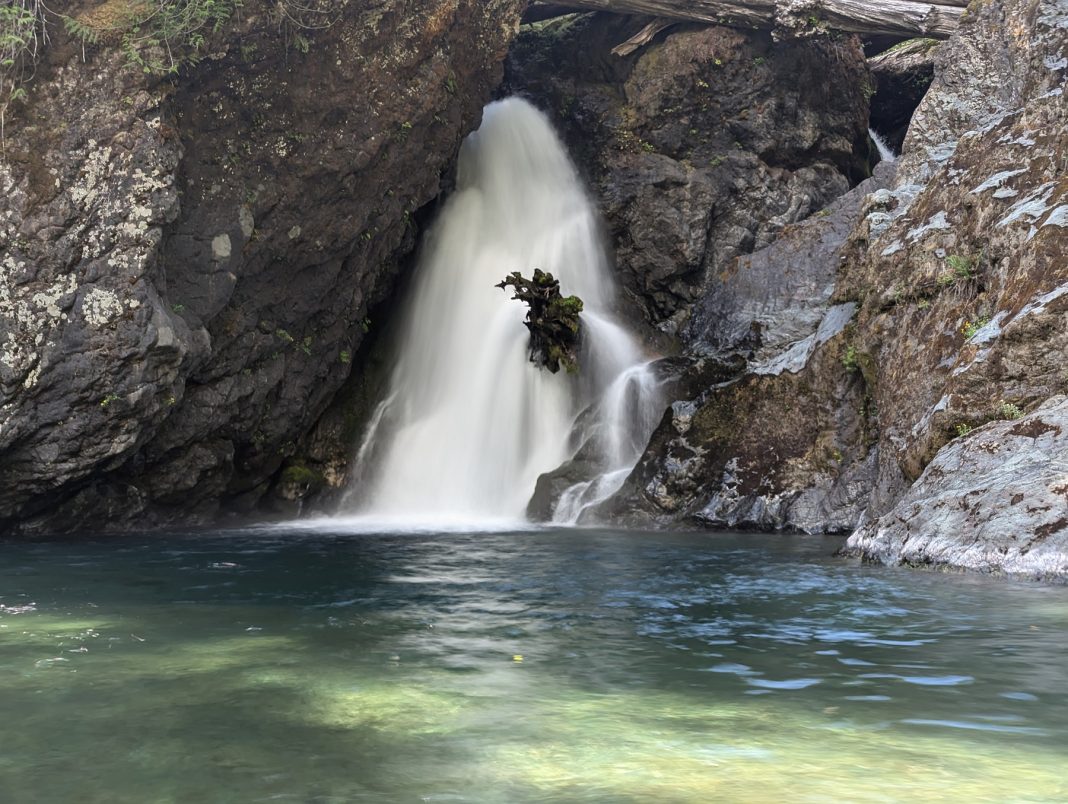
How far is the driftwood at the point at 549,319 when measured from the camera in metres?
17.3

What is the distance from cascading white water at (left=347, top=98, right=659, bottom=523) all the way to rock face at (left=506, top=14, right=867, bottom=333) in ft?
2.61

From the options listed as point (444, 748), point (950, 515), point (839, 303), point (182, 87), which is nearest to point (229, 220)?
point (182, 87)

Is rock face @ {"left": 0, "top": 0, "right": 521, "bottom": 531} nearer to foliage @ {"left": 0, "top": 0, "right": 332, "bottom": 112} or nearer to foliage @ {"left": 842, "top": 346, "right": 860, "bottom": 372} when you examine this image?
foliage @ {"left": 0, "top": 0, "right": 332, "bottom": 112}

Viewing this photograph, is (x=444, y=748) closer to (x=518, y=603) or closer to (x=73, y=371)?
(x=518, y=603)

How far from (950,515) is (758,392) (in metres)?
5.67

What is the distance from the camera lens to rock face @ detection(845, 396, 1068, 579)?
7984mm

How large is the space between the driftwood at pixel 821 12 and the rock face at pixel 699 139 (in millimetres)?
1077

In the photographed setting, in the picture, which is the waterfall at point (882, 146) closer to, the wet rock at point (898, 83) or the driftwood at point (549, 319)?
the wet rock at point (898, 83)

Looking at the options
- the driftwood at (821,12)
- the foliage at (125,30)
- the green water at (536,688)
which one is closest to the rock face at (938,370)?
the green water at (536,688)

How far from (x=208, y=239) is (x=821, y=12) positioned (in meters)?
12.4

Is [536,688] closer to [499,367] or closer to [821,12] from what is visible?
[499,367]

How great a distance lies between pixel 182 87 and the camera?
13102mm

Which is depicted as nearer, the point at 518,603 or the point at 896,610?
the point at 896,610

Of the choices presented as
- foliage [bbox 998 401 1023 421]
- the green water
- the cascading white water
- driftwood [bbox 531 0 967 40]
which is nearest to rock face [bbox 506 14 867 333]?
the cascading white water
